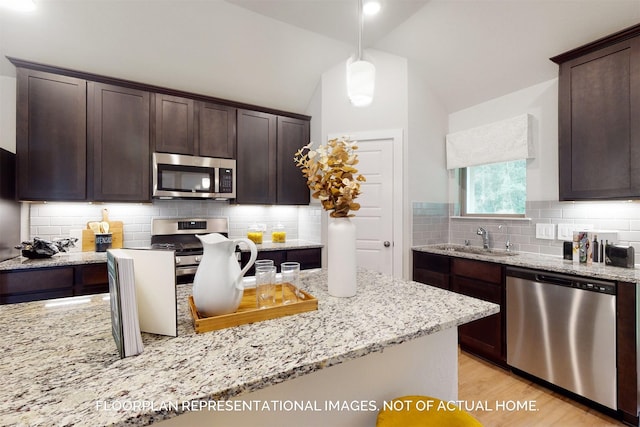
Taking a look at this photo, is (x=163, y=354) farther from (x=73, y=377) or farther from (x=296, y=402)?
(x=296, y=402)

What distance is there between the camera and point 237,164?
3215 millimetres

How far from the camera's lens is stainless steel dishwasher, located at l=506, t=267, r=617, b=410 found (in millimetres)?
1844

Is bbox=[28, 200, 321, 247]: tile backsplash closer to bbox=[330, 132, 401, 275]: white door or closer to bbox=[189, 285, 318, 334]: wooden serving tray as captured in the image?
bbox=[330, 132, 401, 275]: white door

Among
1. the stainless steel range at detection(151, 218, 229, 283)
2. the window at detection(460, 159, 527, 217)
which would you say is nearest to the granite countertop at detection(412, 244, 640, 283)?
the window at detection(460, 159, 527, 217)

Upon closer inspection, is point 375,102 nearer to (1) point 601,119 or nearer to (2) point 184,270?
(1) point 601,119

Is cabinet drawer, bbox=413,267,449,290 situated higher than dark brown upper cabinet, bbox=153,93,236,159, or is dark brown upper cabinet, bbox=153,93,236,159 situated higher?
dark brown upper cabinet, bbox=153,93,236,159

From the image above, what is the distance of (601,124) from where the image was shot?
2119 mm

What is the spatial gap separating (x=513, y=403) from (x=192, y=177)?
3.33 m

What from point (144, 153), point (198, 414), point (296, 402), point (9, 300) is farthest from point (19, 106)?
point (296, 402)

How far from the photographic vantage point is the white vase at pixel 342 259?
125cm

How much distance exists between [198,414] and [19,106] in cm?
296

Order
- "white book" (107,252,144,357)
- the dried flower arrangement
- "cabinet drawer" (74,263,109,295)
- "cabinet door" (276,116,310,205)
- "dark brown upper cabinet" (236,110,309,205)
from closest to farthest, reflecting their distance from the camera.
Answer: "white book" (107,252,144,357) → the dried flower arrangement → "cabinet drawer" (74,263,109,295) → "dark brown upper cabinet" (236,110,309,205) → "cabinet door" (276,116,310,205)

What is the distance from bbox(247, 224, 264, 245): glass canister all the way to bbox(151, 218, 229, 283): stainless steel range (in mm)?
277

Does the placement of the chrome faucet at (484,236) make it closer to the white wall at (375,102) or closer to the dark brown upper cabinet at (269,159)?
the white wall at (375,102)
